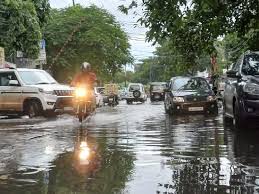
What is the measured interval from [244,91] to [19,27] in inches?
716

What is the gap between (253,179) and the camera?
6.66m

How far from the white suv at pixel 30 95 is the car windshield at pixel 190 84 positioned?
3.96 m

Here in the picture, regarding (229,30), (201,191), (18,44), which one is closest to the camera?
(201,191)

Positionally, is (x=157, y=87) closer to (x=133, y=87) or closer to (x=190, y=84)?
(x=133, y=87)

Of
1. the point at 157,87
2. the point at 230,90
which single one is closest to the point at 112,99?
the point at 157,87

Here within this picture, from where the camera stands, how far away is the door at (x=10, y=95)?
65.3 feet

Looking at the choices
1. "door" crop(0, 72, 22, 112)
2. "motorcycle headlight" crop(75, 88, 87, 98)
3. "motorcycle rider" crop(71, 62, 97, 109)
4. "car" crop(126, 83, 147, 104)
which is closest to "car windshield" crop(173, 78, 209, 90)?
"motorcycle rider" crop(71, 62, 97, 109)

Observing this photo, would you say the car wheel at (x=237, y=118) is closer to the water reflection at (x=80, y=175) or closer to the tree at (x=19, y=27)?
the water reflection at (x=80, y=175)

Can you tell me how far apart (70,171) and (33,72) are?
13.6 meters

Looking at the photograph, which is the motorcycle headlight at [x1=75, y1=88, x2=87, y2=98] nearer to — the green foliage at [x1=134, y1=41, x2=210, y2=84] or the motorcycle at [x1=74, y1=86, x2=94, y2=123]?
the motorcycle at [x1=74, y1=86, x2=94, y2=123]

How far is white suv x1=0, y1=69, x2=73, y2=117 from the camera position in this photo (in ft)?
63.9

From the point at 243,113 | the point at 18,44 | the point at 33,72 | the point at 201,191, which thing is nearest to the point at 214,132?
the point at 243,113

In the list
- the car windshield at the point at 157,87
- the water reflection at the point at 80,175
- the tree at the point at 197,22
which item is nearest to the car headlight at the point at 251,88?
the tree at the point at 197,22

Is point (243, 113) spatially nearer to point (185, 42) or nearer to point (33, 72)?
point (185, 42)
